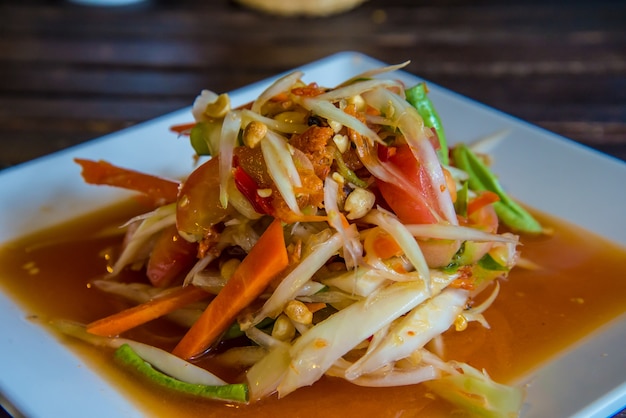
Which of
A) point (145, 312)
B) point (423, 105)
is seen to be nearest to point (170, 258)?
point (145, 312)

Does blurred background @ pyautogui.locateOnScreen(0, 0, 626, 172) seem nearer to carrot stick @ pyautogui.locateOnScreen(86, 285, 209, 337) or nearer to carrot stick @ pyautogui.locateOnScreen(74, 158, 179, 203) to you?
carrot stick @ pyautogui.locateOnScreen(74, 158, 179, 203)

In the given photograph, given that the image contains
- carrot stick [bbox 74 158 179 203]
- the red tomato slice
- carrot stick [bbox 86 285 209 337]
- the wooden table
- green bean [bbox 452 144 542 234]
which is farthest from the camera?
the wooden table

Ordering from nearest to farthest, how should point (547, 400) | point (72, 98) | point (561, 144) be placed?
point (547, 400)
point (561, 144)
point (72, 98)

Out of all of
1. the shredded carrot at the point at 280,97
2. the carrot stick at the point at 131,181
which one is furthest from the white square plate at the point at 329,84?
the shredded carrot at the point at 280,97

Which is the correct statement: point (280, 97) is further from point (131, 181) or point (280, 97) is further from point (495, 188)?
point (495, 188)

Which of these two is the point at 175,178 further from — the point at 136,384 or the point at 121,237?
the point at 136,384

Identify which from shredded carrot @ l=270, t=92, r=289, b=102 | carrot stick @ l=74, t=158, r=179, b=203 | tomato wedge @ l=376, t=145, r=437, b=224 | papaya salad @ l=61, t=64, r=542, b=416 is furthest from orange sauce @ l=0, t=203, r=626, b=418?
shredded carrot @ l=270, t=92, r=289, b=102

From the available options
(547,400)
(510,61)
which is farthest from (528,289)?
(510,61)

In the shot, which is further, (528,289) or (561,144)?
(561,144)
